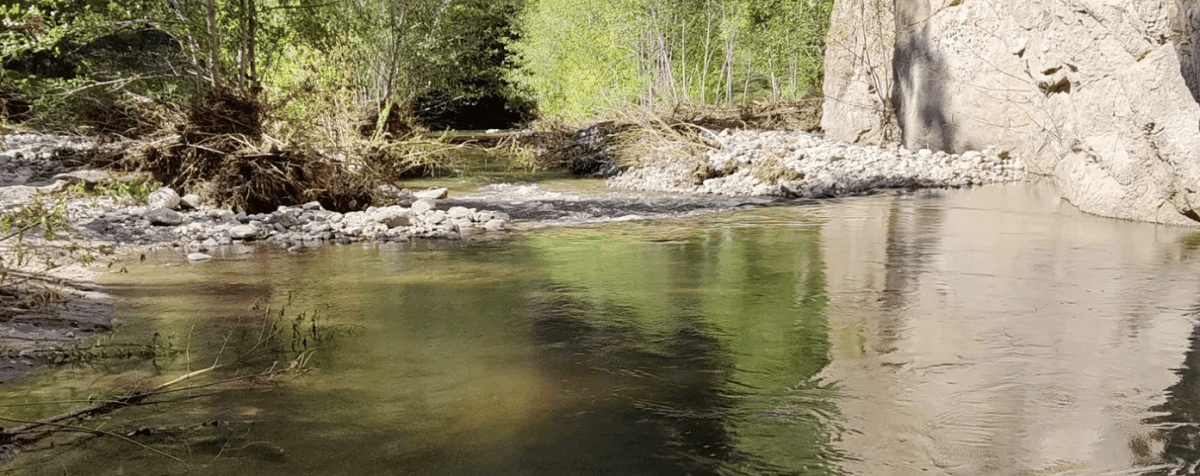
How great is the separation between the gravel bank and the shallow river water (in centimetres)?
757

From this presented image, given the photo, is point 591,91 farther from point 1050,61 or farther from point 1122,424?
point 1122,424

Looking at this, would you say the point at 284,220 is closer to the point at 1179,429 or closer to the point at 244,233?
the point at 244,233

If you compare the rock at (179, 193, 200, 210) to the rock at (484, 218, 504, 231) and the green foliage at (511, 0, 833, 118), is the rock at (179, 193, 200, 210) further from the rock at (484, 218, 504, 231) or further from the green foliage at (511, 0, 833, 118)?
the green foliage at (511, 0, 833, 118)

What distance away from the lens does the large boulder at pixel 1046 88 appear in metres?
13.2

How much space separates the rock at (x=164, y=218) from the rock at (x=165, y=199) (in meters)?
0.37

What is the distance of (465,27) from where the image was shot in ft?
141

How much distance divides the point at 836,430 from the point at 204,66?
15.5 m

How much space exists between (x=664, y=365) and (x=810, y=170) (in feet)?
48.7

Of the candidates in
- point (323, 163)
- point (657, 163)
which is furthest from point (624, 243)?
point (657, 163)

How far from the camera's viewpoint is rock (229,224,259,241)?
13.1 m

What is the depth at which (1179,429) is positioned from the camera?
5156 mm

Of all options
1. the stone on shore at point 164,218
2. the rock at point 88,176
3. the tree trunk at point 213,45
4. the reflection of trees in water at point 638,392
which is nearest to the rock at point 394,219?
the stone on shore at point 164,218

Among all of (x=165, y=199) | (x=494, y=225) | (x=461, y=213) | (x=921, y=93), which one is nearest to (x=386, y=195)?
(x=461, y=213)

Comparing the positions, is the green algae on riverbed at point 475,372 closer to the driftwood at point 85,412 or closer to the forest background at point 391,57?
the driftwood at point 85,412
